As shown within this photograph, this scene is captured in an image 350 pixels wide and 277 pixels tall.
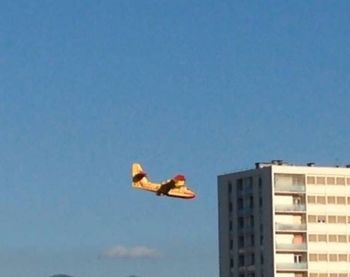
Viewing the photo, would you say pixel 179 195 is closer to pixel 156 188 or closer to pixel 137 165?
pixel 156 188

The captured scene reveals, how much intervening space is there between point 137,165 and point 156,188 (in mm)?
14282

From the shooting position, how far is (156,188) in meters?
163

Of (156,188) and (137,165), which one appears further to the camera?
(137,165)

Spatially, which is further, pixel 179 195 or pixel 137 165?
pixel 137 165

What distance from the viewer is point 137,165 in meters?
177

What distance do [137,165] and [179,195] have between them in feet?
59.0

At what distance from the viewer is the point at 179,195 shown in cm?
15962

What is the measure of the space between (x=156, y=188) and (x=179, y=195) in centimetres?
409

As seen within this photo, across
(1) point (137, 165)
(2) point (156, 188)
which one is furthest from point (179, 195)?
(1) point (137, 165)
